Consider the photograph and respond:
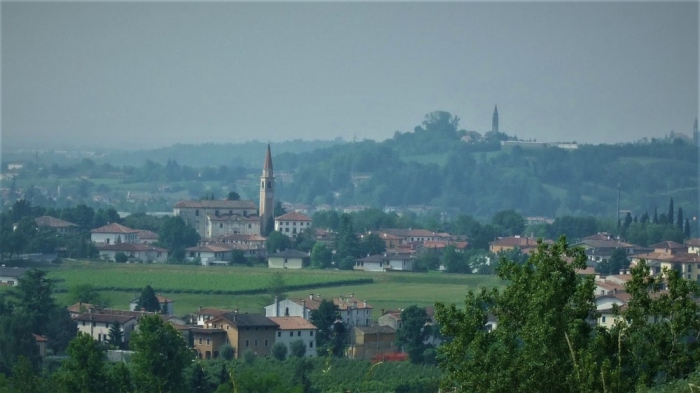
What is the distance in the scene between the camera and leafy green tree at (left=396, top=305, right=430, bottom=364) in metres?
25.8

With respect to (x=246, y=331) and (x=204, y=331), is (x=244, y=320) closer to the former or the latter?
(x=246, y=331)

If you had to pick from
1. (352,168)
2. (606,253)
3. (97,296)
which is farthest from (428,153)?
(97,296)

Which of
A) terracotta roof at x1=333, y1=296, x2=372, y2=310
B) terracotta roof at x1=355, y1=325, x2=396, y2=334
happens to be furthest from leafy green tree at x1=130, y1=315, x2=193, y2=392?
terracotta roof at x1=333, y1=296, x2=372, y2=310

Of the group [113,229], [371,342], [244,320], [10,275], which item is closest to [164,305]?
[244,320]

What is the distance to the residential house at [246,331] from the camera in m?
26.0

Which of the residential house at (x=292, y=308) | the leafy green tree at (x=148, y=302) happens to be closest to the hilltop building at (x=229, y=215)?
the leafy green tree at (x=148, y=302)

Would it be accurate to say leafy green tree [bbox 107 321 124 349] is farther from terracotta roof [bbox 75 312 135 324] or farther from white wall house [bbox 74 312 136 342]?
terracotta roof [bbox 75 312 135 324]

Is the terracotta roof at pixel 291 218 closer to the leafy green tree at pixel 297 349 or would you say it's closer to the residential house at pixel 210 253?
the residential house at pixel 210 253

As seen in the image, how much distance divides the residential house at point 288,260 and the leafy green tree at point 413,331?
15.6 metres

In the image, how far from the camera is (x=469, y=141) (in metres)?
123

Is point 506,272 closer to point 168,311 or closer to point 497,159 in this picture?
point 168,311

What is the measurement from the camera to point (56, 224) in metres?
49.0

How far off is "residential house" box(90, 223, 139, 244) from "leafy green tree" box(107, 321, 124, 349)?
67.9ft

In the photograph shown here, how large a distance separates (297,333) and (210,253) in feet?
57.9
